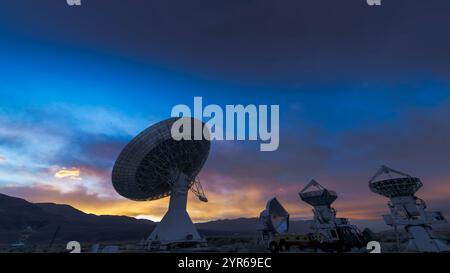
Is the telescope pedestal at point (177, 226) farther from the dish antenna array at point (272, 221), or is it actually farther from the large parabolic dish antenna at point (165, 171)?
the dish antenna array at point (272, 221)

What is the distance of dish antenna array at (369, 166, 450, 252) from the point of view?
48.0 meters

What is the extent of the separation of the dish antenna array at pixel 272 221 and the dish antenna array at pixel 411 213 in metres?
16.9

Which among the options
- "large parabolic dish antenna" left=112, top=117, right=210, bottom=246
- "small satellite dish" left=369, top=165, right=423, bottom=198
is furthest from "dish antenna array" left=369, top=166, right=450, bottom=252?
"large parabolic dish antenna" left=112, top=117, right=210, bottom=246

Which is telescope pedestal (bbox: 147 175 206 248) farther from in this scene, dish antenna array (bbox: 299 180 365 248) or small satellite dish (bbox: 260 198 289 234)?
dish antenna array (bbox: 299 180 365 248)

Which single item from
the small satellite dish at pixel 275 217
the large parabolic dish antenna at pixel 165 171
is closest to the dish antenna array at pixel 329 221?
the small satellite dish at pixel 275 217

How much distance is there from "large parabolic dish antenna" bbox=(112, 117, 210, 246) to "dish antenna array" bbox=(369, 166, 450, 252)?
32.2 metres

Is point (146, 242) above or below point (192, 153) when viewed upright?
below

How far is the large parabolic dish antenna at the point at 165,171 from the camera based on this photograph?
170 feet

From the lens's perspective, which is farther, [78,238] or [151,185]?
[78,238]
